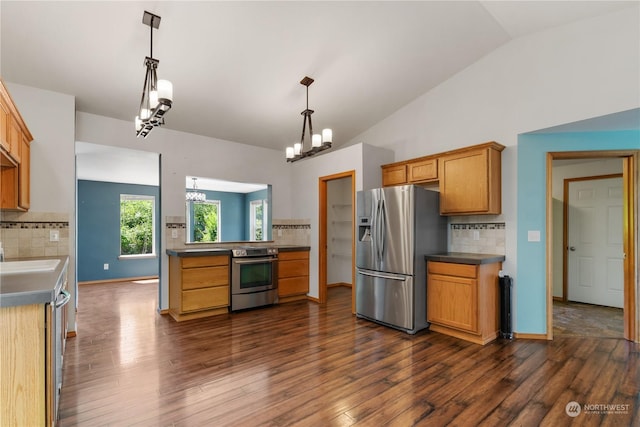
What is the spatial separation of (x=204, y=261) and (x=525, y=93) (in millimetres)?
4300

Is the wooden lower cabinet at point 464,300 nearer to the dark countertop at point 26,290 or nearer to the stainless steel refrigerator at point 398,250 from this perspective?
the stainless steel refrigerator at point 398,250

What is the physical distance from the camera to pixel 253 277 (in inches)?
181

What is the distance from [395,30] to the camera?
321 cm

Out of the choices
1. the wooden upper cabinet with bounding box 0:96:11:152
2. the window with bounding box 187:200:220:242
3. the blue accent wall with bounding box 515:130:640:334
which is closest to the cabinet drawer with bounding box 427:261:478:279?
the blue accent wall with bounding box 515:130:640:334

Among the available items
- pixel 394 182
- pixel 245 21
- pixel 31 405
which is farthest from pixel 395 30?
pixel 31 405

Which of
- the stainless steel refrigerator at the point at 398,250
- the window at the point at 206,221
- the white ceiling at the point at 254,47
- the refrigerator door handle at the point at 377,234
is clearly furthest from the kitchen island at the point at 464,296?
the window at the point at 206,221

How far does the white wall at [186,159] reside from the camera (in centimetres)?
401

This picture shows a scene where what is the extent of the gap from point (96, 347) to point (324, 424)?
2.56 metres

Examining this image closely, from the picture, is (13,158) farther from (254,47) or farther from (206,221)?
(206,221)

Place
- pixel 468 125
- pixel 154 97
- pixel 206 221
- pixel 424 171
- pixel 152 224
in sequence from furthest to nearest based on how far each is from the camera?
pixel 152 224 < pixel 206 221 < pixel 424 171 < pixel 468 125 < pixel 154 97

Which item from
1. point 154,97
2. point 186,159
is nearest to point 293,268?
point 186,159

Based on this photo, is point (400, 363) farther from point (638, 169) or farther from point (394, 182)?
point (638, 169)

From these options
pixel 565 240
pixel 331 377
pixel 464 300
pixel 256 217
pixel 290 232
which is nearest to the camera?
pixel 331 377

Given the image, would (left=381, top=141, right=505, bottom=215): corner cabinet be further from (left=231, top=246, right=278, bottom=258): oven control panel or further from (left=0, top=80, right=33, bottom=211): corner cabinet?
(left=0, top=80, right=33, bottom=211): corner cabinet
